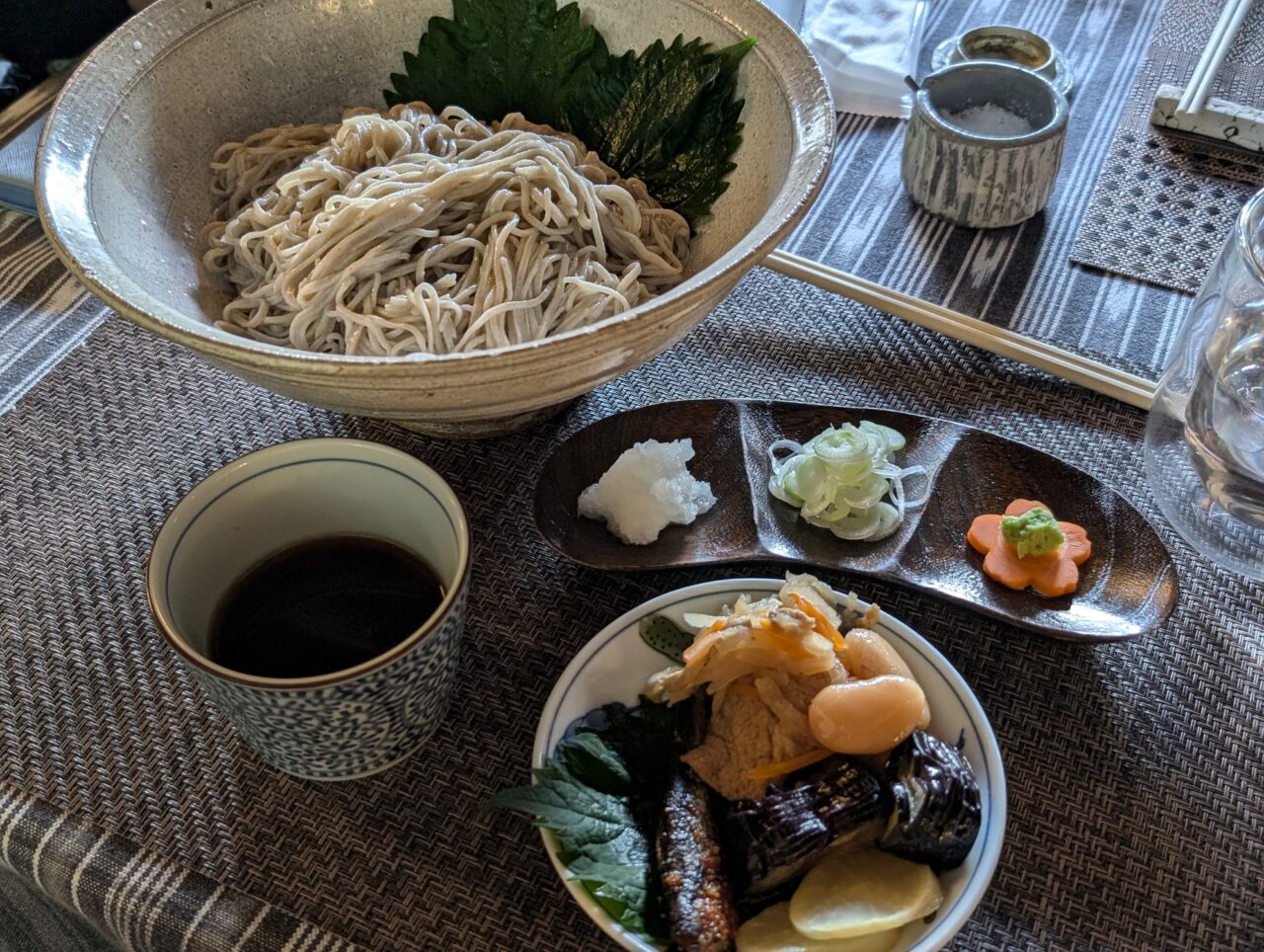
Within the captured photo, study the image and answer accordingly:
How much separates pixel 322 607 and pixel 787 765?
0.46 meters

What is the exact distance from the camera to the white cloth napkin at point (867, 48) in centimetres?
178

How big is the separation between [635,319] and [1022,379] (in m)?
0.68

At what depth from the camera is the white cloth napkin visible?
5.83ft

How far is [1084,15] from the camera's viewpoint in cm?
197

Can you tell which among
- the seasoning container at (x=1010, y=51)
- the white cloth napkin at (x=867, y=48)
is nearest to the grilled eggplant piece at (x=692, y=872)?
the white cloth napkin at (x=867, y=48)

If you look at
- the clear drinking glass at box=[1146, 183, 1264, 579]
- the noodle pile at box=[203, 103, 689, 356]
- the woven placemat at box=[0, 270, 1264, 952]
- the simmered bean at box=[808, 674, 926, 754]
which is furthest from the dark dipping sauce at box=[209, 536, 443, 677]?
the clear drinking glass at box=[1146, 183, 1264, 579]

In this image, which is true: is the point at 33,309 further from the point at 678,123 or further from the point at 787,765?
the point at 787,765

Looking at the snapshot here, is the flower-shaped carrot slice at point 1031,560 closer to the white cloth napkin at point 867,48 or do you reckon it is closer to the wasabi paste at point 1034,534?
the wasabi paste at point 1034,534

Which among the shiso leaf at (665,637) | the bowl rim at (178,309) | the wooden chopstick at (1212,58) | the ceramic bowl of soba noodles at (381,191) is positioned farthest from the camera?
the wooden chopstick at (1212,58)

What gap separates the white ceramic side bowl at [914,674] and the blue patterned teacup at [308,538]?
0.13 meters

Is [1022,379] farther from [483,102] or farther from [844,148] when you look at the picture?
[483,102]

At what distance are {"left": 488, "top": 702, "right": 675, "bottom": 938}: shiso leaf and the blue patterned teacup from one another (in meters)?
0.14

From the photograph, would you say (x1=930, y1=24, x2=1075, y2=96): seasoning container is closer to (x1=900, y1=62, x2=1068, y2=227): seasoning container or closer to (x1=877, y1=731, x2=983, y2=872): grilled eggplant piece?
(x1=900, y1=62, x2=1068, y2=227): seasoning container

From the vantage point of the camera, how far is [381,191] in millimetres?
1203
